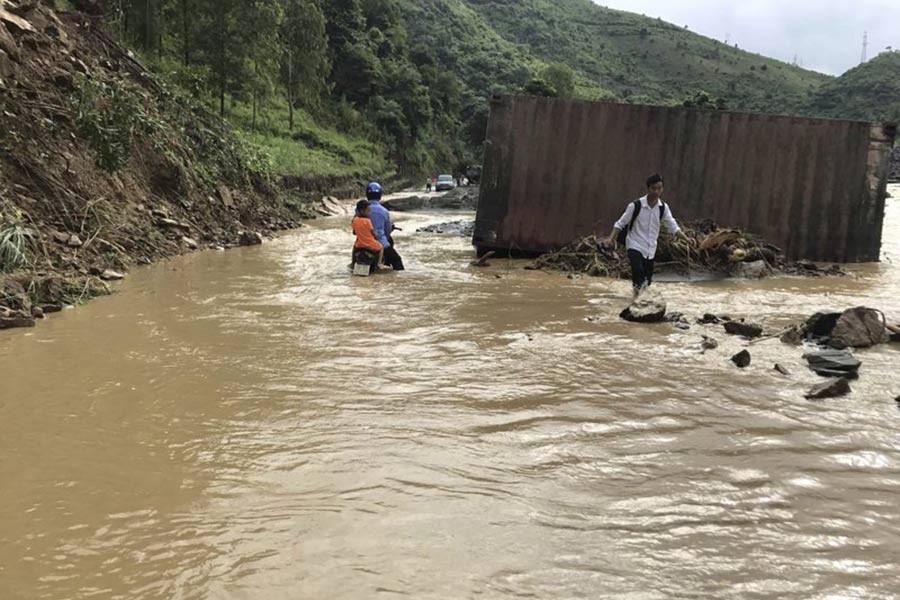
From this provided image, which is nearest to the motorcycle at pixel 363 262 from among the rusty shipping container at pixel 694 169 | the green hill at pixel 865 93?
the rusty shipping container at pixel 694 169

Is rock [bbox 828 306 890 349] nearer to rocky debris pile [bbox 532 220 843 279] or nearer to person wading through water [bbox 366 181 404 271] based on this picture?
rocky debris pile [bbox 532 220 843 279]

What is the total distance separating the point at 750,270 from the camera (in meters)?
9.63

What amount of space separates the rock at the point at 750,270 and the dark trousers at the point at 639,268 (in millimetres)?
2637

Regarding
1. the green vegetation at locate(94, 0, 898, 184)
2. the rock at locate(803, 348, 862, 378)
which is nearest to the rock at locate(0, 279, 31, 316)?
the rock at locate(803, 348, 862, 378)

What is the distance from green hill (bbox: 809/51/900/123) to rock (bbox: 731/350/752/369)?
8996 centimetres

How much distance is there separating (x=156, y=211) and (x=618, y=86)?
100446mm

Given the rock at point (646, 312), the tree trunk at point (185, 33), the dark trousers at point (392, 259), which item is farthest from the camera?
the tree trunk at point (185, 33)

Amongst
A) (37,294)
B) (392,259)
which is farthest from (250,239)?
(37,294)

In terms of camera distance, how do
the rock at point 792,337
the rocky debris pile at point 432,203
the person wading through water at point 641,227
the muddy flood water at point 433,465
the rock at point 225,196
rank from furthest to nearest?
the rocky debris pile at point 432,203 < the rock at point 225,196 < the person wading through water at point 641,227 < the rock at point 792,337 < the muddy flood water at point 433,465

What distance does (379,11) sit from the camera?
2603 inches

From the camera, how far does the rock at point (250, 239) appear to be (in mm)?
12742

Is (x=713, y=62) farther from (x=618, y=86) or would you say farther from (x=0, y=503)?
(x=0, y=503)

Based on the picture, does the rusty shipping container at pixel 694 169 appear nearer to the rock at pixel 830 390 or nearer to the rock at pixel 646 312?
the rock at pixel 646 312

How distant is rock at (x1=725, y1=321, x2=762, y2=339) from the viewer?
568 cm
